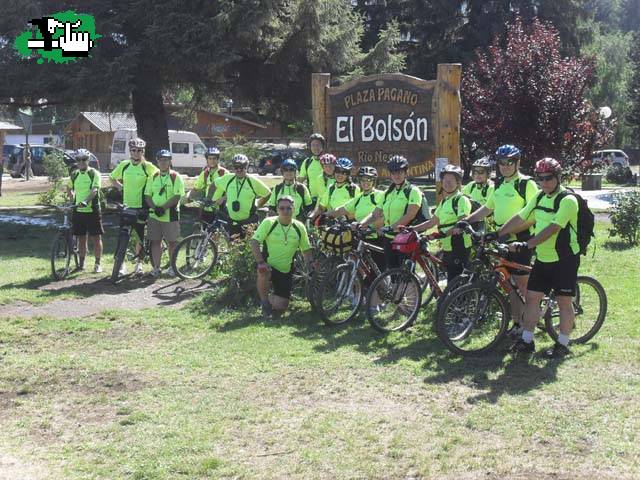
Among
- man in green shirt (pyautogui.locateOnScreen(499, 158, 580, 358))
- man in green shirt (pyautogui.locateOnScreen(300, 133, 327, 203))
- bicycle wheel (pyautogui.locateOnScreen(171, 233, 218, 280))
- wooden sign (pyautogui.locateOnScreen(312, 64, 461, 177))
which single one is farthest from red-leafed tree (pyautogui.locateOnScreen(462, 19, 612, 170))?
man in green shirt (pyautogui.locateOnScreen(499, 158, 580, 358))

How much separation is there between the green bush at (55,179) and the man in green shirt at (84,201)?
37.8 feet

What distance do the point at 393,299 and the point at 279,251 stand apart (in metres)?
1.58

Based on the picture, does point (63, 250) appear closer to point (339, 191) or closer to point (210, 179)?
point (210, 179)

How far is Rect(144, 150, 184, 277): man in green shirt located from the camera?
1095 cm

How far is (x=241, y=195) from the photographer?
10.9 meters

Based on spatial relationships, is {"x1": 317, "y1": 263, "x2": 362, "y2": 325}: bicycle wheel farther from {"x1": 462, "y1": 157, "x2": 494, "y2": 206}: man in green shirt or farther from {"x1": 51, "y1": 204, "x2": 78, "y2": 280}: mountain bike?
{"x1": 51, "y1": 204, "x2": 78, "y2": 280}: mountain bike

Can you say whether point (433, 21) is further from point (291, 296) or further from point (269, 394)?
point (269, 394)

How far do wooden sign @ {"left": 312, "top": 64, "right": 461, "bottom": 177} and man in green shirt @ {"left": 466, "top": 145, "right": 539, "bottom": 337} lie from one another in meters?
2.31

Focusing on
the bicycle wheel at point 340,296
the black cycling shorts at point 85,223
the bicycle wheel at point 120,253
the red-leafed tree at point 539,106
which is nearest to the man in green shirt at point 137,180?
the bicycle wheel at point 120,253

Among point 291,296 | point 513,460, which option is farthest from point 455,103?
point 513,460

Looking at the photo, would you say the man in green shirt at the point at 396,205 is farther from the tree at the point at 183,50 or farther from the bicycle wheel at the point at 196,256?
the tree at the point at 183,50

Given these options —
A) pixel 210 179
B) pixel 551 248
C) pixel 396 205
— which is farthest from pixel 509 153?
pixel 210 179

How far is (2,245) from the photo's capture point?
14.7 meters

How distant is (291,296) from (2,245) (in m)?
7.87
